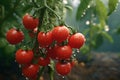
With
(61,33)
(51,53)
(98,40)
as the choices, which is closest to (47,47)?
(51,53)

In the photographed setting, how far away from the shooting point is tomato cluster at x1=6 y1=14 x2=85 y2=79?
5.05 ft

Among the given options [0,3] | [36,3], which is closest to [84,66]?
[0,3]

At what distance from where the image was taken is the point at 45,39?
4.98ft

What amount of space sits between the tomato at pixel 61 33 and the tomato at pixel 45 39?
0.07 feet

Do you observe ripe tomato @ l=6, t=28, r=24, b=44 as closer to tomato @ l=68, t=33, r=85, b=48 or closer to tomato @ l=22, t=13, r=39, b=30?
tomato @ l=22, t=13, r=39, b=30

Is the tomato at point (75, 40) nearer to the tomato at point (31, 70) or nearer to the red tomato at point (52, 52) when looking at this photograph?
the red tomato at point (52, 52)

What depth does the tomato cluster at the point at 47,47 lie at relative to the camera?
5.05ft

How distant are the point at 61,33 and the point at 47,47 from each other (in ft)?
0.45

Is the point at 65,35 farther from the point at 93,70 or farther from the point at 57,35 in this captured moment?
the point at 93,70

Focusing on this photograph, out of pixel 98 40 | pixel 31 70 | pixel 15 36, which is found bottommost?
pixel 31 70

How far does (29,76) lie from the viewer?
5.39 ft

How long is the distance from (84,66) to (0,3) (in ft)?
9.39

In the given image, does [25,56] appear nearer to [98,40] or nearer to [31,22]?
[31,22]

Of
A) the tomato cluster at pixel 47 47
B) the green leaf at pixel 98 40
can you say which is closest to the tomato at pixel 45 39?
the tomato cluster at pixel 47 47
